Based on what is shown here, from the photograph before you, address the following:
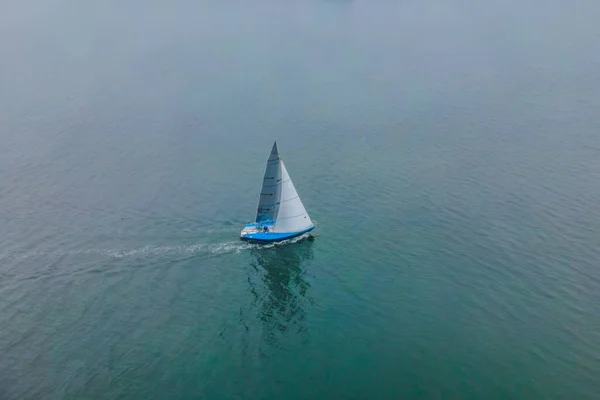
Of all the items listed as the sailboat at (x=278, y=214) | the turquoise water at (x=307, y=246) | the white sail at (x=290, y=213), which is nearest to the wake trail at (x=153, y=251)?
the turquoise water at (x=307, y=246)

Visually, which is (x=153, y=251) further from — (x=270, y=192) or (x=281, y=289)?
(x=281, y=289)

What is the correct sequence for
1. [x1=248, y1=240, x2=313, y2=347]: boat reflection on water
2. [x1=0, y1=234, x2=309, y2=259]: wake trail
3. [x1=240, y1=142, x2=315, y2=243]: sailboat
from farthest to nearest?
[x1=240, y1=142, x2=315, y2=243]: sailboat
[x1=0, y1=234, x2=309, y2=259]: wake trail
[x1=248, y1=240, x2=313, y2=347]: boat reflection on water

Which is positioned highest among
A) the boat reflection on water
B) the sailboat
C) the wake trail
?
the sailboat

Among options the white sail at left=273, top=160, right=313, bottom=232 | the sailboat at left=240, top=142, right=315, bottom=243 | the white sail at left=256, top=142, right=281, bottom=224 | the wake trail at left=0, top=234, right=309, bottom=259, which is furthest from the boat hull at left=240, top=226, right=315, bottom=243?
the white sail at left=256, top=142, right=281, bottom=224

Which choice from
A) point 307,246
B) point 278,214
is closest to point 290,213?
point 278,214

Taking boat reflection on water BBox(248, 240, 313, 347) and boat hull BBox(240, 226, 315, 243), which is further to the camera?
boat hull BBox(240, 226, 315, 243)

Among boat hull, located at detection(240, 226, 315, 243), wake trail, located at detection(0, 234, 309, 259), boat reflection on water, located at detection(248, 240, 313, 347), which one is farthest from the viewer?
boat hull, located at detection(240, 226, 315, 243)

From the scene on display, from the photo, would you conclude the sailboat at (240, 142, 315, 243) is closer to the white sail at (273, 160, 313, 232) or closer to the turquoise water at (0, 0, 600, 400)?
the white sail at (273, 160, 313, 232)

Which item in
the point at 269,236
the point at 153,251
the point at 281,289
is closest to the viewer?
the point at 281,289

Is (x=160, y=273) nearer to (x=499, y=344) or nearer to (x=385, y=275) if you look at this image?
(x=385, y=275)
